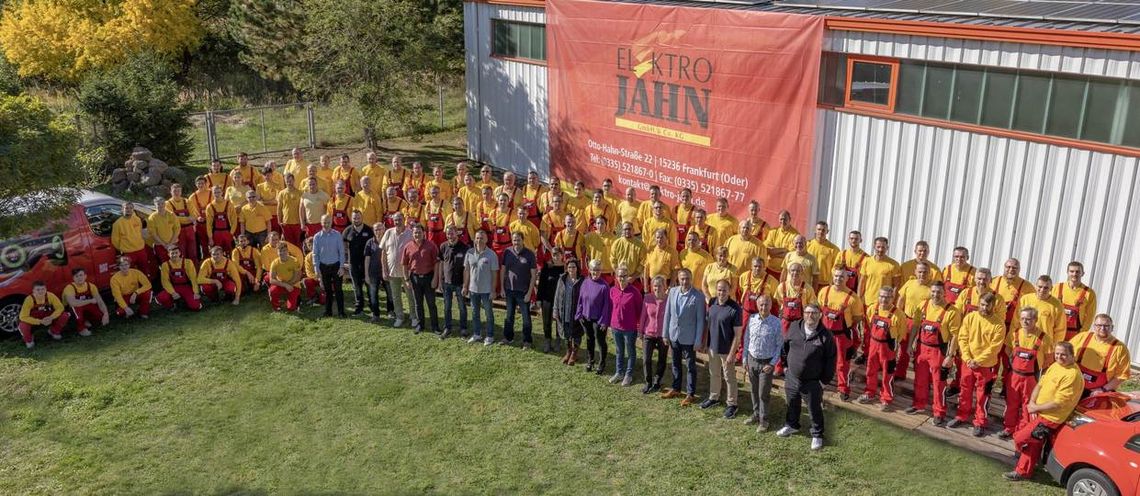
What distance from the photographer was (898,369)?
9930 mm

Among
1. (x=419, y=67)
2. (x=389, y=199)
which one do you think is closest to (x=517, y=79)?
(x=419, y=67)

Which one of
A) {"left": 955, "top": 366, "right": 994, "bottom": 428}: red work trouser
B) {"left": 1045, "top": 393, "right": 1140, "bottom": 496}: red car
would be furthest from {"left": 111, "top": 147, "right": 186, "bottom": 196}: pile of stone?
{"left": 1045, "top": 393, "right": 1140, "bottom": 496}: red car

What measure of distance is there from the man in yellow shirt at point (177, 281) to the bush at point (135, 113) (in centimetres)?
821

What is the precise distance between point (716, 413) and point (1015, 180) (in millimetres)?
4783

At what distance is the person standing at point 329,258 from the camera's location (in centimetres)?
1207

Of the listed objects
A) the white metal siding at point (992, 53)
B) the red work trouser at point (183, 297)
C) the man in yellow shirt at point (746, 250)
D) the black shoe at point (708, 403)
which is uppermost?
the white metal siding at point (992, 53)

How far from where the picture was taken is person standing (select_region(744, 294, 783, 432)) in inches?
347

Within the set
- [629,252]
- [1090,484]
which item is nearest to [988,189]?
[629,252]

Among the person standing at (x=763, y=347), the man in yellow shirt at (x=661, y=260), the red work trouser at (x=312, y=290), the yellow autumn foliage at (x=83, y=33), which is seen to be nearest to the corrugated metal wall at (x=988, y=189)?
the man in yellow shirt at (x=661, y=260)

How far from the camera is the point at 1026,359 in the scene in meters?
8.36

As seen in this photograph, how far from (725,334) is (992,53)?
5043 mm

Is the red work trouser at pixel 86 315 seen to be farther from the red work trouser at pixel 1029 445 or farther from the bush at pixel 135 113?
the red work trouser at pixel 1029 445

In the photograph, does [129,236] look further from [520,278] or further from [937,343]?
[937,343]

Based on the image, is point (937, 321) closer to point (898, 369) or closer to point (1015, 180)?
point (898, 369)
